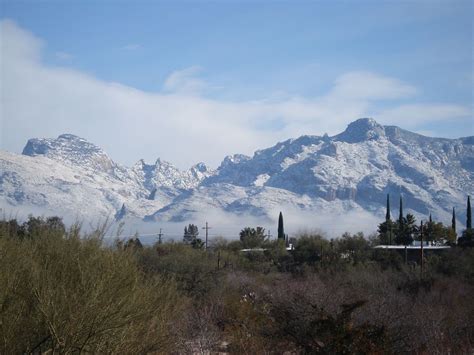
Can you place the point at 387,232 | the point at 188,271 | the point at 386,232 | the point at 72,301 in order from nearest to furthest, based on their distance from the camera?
the point at 72,301
the point at 188,271
the point at 387,232
the point at 386,232

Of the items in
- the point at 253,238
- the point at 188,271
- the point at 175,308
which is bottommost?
the point at 188,271

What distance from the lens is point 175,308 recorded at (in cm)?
1622

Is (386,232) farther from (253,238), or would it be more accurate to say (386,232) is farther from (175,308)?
(175,308)

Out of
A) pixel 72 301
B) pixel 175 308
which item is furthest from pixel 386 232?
pixel 72 301

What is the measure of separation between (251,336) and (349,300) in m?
4.59

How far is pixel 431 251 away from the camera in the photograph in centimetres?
6269

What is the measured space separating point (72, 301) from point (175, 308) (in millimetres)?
6977

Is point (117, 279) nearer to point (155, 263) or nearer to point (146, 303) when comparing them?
point (146, 303)

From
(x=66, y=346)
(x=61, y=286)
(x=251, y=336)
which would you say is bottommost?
(x=251, y=336)

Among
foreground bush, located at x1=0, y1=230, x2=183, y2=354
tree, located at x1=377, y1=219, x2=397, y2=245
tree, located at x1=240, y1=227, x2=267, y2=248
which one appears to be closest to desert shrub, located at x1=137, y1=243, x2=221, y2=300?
foreground bush, located at x1=0, y1=230, x2=183, y2=354

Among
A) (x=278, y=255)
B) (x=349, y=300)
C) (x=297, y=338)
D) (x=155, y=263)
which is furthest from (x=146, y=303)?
(x=278, y=255)

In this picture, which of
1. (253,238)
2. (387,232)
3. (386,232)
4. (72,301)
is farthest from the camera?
(386,232)

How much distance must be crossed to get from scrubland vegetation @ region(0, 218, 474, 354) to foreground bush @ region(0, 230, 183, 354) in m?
0.02

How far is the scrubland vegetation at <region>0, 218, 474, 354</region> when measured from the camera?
945 cm
